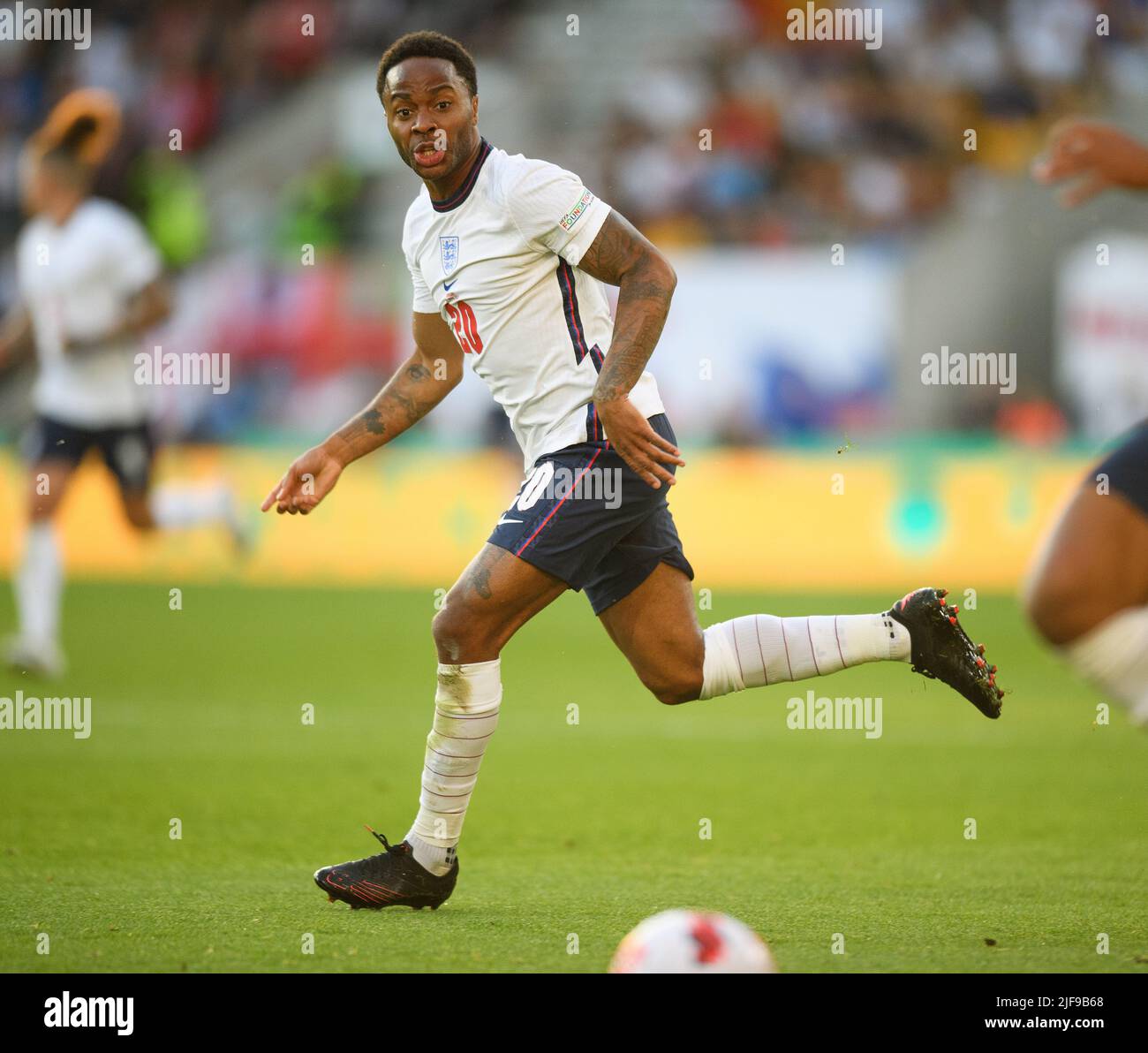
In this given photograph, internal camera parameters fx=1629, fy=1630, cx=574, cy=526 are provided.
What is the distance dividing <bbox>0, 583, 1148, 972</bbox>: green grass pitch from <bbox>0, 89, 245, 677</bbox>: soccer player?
0.82 m

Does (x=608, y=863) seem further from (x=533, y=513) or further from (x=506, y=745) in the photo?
(x=506, y=745)

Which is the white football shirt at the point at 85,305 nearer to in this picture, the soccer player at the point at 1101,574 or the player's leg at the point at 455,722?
the player's leg at the point at 455,722

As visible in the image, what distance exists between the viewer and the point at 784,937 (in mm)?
4395

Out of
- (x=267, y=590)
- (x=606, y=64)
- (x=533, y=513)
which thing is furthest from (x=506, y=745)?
(x=606, y=64)

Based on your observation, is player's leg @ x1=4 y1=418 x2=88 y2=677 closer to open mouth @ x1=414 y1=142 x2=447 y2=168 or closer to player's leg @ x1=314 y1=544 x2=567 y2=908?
player's leg @ x1=314 y1=544 x2=567 y2=908

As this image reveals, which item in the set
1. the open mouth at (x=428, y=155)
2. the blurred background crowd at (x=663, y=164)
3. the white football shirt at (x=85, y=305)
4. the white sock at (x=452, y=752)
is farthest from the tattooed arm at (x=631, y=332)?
the blurred background crowd at (x=663, y=164)

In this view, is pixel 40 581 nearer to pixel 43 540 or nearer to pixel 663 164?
pixel 43 540

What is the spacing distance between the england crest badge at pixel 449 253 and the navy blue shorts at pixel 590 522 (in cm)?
63

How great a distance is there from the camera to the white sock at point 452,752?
4.71 m

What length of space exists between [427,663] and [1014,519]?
5855 mm

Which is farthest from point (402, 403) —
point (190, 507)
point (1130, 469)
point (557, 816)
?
point (190, 507)

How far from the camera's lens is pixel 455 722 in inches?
187

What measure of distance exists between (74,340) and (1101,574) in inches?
278

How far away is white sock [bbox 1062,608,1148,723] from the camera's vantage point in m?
3.92
